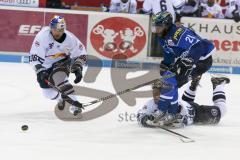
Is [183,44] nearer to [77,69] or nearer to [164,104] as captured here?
[164,104]

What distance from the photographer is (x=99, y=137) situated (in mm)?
4789

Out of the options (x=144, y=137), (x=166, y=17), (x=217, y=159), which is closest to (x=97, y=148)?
(x=144, y=137)

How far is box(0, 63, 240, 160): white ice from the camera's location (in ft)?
13.7

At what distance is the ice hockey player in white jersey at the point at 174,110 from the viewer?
5031mm

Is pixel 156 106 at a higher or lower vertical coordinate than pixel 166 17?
lower

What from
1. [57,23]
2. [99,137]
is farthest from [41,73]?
[99,137]

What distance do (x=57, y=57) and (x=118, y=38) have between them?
3653mm

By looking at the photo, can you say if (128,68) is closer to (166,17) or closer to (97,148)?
(166,17)

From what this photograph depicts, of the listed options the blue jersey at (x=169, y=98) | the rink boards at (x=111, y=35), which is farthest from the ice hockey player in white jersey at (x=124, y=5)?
the blue jersey at (x=169, y=98)

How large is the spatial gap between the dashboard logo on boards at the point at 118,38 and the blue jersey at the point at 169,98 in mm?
4367

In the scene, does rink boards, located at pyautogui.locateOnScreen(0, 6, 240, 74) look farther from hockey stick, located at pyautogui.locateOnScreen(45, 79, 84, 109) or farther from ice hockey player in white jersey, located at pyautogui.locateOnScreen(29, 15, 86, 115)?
hockey stick, located at pyautogui.locateOnScreen(45, 79, 84, 109)

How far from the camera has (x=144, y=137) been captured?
481cm

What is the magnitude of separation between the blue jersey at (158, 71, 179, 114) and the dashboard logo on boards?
4367mm

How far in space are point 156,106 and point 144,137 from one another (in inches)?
18.0
